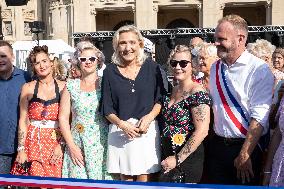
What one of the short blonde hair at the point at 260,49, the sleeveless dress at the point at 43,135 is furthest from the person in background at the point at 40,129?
the short blonde hair at the point at 260,49

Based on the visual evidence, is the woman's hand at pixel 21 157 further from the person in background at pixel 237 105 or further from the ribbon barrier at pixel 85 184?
the person in background at pixel 237 105

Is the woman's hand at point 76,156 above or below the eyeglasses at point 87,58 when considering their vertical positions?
below

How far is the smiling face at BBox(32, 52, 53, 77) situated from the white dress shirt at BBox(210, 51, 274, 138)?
1.93 metres

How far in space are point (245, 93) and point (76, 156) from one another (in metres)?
1.79

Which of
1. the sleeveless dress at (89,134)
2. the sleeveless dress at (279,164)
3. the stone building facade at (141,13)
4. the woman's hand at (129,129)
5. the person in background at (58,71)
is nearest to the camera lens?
the sleeveless dress at (279,164)

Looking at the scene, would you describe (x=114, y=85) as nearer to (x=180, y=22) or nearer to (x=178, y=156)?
(x=178, y=156)

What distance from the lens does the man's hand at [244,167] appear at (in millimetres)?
3645

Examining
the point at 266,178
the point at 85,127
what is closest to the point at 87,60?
the point at 85,127

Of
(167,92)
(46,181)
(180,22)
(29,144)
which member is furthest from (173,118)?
(180,22)

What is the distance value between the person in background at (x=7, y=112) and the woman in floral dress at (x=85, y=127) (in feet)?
2.42

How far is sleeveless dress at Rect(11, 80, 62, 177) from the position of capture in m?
4.55

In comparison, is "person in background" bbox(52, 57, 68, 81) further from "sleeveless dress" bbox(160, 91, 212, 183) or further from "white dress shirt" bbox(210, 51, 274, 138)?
"white dress shirt" bbox(210, 51, 274, 138)

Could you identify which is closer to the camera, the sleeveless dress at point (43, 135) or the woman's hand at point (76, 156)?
the woman's hand at point (76, 156)

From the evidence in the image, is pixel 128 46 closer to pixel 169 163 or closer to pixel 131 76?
pixel 131 76
